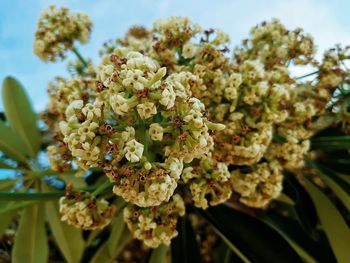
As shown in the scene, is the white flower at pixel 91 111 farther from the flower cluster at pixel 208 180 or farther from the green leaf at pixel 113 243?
the green leaf at pixel 113 243

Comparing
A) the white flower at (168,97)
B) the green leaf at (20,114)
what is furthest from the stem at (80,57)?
the white flower at (168,97)

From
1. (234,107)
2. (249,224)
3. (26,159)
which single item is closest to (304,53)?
(234,107)

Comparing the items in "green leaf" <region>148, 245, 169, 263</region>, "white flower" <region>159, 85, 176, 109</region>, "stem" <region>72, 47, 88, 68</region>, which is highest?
"stem" <region>72, 47, 88, 68</region>

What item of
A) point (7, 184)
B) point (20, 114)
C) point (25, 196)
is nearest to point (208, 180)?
point (25, 196)

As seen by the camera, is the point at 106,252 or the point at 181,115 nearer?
the point at 181,115

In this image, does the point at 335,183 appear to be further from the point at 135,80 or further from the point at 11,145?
the point at 11,145

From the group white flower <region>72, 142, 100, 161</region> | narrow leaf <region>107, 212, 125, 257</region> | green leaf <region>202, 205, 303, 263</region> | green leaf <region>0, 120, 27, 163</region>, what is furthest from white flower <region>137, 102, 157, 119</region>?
green leaf <region>0, 120, 27, 163</region>

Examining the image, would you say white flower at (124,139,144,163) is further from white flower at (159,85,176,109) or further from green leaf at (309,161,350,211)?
green leaf at (309,161,350,211)
